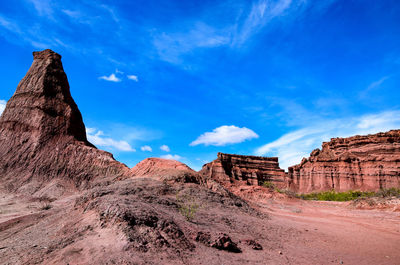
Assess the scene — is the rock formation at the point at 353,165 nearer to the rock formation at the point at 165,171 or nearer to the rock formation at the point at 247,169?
the rock formation at the point at 247,169

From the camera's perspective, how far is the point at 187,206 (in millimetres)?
10680

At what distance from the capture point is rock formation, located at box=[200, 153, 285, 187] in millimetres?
53700

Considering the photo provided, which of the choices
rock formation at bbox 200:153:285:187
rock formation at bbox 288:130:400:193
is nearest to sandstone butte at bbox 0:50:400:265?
rock formation at bbox 200:153:285:187

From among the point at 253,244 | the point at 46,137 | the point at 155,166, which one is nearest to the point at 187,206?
the point at 253,244

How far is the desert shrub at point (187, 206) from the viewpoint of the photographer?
9008mm

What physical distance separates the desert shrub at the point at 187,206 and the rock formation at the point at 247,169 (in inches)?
1542

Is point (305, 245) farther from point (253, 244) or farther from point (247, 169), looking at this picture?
point (247, 169)

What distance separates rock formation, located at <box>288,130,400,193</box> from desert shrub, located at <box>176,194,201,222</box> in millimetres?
43587

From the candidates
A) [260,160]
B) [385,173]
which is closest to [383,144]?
[385,173]

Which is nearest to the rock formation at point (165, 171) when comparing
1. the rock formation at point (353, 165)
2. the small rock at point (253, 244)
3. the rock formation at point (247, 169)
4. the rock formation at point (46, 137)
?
the rock formation at point (46, 137)

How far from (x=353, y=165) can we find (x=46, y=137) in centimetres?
5008

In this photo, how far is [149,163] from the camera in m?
19.6

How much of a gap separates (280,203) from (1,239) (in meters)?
24.2

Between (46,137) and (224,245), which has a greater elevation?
(46,137)
